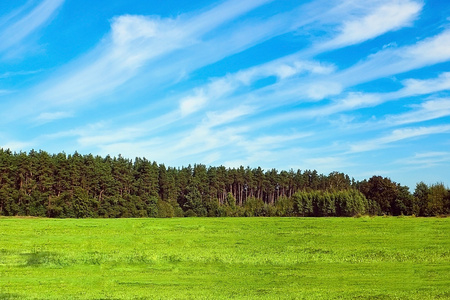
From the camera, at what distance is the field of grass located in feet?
40.8

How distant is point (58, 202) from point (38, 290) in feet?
223

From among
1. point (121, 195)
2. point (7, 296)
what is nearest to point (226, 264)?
point (7, 296)

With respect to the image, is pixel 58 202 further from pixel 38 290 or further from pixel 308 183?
pixel 308 183

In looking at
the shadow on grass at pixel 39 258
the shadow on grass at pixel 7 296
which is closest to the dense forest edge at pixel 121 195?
the shadow on grass at pixel 39 258

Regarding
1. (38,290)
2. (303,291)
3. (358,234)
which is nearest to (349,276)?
(303,291)

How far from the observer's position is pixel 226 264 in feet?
56.4

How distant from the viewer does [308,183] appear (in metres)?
134

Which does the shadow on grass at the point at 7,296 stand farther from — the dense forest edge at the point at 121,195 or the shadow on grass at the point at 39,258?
the dense forest edge at the point at 121,195

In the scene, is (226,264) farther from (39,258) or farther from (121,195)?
(121,195)

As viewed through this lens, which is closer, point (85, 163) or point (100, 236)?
point (100, 236)

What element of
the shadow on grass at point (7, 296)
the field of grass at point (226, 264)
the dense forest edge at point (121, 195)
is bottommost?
the shadow on grass at point (7, 296)

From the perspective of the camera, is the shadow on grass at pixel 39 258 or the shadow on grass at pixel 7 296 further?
the shadow on grass at pixel 39 258

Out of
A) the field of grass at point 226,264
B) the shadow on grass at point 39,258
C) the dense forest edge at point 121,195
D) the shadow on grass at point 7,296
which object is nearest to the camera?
the shadow on grass at point 7,296

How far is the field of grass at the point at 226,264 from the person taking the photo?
40.8ft
